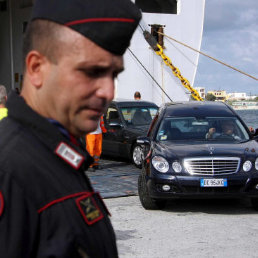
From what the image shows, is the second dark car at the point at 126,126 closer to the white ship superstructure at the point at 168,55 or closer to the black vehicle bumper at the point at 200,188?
the black vehicle bumper at the point at 200,188

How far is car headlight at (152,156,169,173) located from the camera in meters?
8.89

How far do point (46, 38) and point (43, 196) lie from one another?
402 mm

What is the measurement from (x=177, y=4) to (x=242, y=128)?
778 inches

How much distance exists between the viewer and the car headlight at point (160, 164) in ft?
29.2

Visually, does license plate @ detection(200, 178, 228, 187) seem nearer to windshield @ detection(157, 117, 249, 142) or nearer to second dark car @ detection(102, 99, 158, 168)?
windshield @ detection(157, 117, 249, 142)

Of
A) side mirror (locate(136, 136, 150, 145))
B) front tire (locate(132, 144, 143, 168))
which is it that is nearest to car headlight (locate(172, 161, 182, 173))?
side mirror (locate(136, 136, 150, 145))

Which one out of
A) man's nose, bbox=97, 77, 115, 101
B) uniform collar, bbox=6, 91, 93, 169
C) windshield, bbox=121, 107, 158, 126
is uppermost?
man's nose, bbox=97, 77, 115, 101

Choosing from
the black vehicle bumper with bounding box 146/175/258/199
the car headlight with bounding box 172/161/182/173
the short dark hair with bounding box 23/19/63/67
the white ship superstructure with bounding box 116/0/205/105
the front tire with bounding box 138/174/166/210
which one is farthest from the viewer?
the white ship superstructure with bounding box 116/0/205/105

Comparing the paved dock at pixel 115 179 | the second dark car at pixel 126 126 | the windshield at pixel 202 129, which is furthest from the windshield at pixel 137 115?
the windshield at pixel 202 129

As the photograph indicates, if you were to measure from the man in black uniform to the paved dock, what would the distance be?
859cm

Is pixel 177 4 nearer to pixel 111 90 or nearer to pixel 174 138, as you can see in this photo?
pixel 174 138

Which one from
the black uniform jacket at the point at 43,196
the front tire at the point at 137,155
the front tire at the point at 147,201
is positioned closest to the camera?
the black uniform jacket at the point at 43,196

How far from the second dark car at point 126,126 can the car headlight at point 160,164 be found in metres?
5.49

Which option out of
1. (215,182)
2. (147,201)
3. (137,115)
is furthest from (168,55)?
(215,182)
